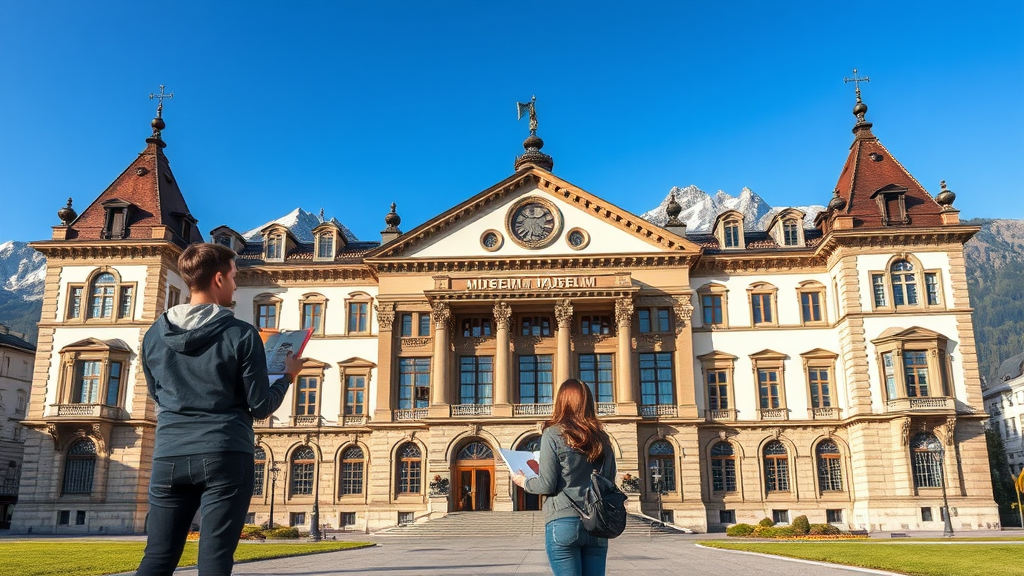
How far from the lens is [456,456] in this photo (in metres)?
46.2

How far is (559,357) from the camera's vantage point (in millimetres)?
46906

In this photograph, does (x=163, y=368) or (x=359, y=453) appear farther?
(x=359, y=453)

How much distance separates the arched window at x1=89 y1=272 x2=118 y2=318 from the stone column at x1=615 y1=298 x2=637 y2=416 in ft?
94.2

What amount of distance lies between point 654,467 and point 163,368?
43237 mm

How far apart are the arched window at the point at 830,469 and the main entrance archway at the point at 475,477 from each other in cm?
1831

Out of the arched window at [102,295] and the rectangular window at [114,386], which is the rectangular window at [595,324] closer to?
the rectangular window at [114,386]

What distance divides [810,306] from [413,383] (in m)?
23.5

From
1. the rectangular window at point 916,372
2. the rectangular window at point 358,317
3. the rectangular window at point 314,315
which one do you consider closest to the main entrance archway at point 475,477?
the rectangular window at point 358,317

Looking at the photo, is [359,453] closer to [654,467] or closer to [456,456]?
[456,456]

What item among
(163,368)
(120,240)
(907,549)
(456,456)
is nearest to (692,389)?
(456,456)

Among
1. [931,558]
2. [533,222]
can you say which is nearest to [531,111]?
[533,222]

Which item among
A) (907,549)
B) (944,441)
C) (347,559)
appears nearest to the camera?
(347,559)

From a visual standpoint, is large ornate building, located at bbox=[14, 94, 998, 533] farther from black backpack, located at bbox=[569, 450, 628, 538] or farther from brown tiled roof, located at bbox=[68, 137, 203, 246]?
black backpack, located at bbox=[569, 450, 628, 538]

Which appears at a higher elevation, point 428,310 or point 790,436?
point 428,310
